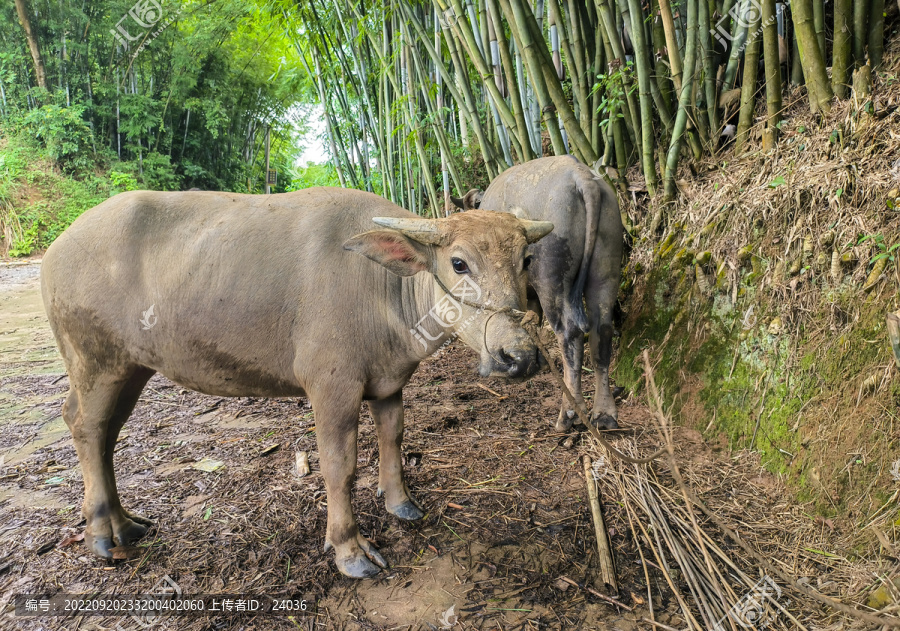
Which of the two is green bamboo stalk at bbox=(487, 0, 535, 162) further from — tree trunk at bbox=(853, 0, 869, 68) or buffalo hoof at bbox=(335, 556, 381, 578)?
buffalo hoof at bbox=(335, 556, 381, 578)

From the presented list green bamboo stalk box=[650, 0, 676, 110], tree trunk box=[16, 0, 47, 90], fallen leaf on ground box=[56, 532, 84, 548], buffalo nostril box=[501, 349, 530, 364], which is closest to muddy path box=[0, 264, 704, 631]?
fallen leaf on ground box=[56, 532, 84, 548]

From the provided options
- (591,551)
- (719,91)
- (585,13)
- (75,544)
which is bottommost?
(591,551)

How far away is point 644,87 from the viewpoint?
160 inches

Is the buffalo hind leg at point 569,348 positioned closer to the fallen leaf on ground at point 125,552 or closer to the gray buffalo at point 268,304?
the gray buffalo at point 268,304

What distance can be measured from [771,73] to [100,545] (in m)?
4.79

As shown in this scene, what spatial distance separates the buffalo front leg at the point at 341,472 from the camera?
2.46 metres

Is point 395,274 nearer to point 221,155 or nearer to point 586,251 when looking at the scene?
point 586,251

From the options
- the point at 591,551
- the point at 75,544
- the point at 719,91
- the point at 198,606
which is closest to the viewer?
the point at 198,606

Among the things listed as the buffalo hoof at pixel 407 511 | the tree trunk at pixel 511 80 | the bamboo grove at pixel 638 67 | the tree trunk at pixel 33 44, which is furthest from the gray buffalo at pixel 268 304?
the tree trunk at pixel 33 44

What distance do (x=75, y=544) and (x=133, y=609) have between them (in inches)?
27.8

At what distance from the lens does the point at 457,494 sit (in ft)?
10.1

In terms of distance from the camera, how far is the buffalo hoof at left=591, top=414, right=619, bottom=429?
3.73m

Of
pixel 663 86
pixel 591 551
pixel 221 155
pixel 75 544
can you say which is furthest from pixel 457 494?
pixel 221 155

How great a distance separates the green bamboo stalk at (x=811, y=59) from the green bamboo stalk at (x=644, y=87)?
102 cm
